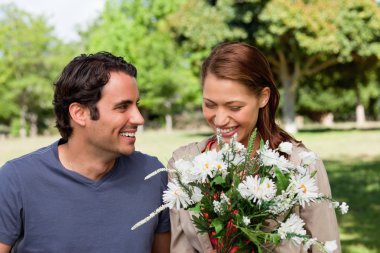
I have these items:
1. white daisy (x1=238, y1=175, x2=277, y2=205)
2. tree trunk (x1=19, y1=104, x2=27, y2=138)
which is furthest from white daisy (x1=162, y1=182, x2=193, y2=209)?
tree trunk (x1=19, y1=104, x2=27, y2=138)

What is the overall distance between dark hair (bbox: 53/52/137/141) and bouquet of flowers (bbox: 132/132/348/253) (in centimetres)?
72

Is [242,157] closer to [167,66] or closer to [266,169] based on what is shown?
[266,169]

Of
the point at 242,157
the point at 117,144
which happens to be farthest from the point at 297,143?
the point at 117,144

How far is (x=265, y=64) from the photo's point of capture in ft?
10.1

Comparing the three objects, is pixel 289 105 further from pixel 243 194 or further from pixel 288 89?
pixel 243 194

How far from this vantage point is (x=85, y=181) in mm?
2988

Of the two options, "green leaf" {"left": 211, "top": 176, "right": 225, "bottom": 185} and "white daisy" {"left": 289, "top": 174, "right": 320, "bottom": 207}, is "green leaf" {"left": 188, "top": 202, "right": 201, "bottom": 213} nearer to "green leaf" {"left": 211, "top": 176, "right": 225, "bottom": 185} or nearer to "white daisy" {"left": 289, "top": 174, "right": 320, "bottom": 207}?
"green leaf" {"left": 211, "top": 176, "right": 225, "bottom": 185}

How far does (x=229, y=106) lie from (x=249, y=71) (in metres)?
0.21

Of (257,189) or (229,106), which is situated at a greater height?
(229,106)

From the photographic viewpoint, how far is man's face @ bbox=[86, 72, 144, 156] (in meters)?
2.94

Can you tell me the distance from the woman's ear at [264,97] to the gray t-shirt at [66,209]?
2.50ft

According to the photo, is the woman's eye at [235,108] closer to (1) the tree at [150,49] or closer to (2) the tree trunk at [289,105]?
A: (2) the tree trunk at [289,105]

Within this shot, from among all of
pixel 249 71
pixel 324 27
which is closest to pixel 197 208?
pixel 249 71

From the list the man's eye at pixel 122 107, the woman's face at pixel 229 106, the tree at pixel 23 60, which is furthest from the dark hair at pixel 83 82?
the tree at pixel 23 60
